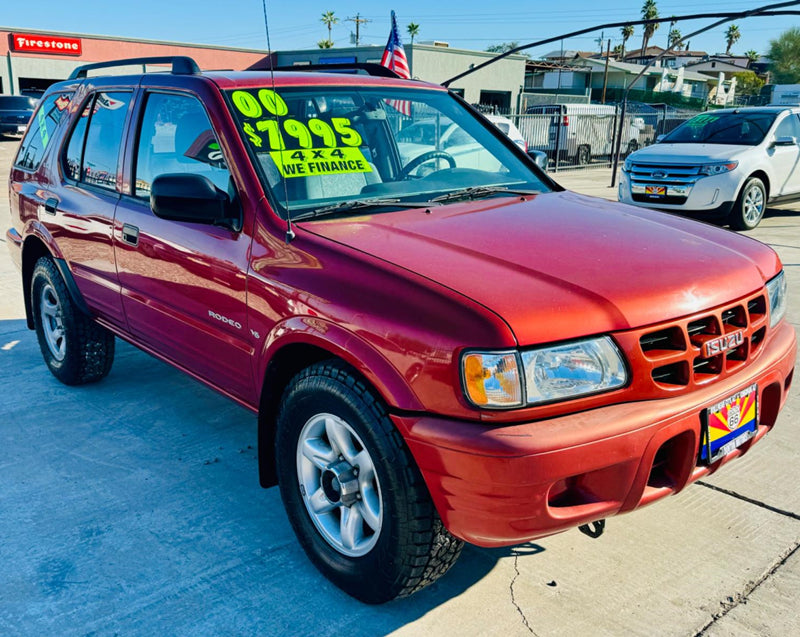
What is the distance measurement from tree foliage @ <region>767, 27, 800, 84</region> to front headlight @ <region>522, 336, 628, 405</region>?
78533 millimetres

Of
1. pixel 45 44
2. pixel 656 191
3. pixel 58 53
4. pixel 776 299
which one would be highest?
pixel 45 44

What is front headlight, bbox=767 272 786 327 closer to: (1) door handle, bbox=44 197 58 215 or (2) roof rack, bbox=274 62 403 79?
(2) roof rack, bbox=274 62 403 79

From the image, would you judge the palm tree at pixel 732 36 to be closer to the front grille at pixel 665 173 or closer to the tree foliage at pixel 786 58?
the tree foliage at pixel 786 58

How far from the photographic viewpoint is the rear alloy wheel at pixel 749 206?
10.2m

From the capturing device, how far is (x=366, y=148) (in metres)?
3.39

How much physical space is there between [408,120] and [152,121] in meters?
1.23

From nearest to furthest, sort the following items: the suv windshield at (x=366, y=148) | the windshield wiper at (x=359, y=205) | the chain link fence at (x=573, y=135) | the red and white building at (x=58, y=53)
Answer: the windshield wiper at (x=359, y=205), the suv windshield at (x=366, y=148), the chain link fence at (x=573, y=135), the red and white building at (x=58, y=53)

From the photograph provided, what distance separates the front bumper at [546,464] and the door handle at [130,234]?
1888 millimetres

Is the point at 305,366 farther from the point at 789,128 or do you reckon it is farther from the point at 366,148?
the point at 789,128

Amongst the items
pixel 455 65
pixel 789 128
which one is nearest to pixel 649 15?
pixel 455 65

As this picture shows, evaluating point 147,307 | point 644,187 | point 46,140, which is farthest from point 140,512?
point 644,187

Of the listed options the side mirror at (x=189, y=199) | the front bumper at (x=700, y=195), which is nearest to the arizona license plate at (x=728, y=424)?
the side mirror at (x=189, y=199)

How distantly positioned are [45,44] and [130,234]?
41357 millimetres

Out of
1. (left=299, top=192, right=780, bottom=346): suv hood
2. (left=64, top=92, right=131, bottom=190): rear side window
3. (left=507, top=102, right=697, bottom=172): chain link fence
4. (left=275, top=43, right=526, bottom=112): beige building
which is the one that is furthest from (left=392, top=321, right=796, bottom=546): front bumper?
(left=275, top=43, right=526, bottom=112): beige building
